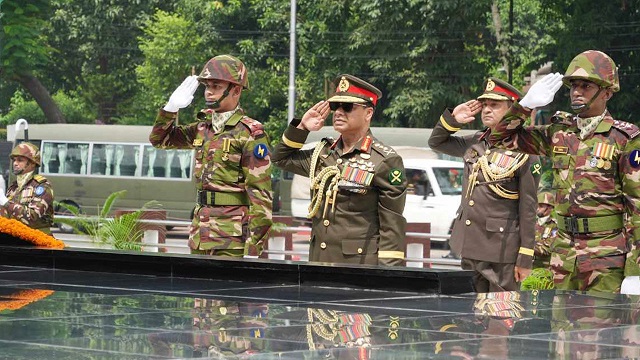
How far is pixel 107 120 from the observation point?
46.3 meters

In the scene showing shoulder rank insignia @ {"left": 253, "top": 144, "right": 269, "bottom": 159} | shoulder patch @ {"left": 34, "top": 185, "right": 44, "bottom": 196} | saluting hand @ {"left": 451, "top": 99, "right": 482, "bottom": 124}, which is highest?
saluting hand @ {"left": 451, "top": 99, "right": 482, "bottom": 124}

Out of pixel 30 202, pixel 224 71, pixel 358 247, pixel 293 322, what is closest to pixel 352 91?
pixel 358 247

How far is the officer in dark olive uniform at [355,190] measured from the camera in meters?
7.80

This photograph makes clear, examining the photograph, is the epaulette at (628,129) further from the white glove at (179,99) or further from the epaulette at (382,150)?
the white glove at (179,99)

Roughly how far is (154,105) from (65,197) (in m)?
9.83

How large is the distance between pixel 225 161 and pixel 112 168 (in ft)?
85.1

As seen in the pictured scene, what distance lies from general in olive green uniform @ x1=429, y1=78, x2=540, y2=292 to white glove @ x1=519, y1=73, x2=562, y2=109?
1187 mm

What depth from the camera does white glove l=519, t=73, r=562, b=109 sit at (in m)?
7.69

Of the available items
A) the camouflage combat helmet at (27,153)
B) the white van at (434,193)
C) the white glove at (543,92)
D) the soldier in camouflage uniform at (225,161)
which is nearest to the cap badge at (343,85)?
the soldier in camouflage uniform at (225,161)

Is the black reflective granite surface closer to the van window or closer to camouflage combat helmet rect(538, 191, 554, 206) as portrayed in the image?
camouflage combat helmet rect(538, 191, 554, 206)

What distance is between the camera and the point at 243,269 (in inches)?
299

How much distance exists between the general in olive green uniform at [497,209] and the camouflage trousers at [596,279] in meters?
1.11

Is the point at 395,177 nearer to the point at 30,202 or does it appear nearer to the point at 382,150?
the point at 382,150

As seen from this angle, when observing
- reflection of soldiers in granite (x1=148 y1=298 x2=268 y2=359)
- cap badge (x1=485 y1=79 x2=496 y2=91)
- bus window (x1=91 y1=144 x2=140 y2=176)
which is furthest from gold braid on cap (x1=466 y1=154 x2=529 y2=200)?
bus window (x1=91 y1=144 x2=140 y2=176)
